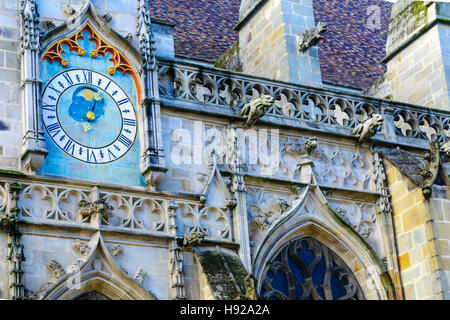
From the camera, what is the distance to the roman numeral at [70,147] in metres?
15.3

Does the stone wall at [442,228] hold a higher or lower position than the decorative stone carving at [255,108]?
lower

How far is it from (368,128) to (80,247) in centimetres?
500

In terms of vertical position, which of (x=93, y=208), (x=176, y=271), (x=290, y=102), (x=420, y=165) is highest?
(x=290, y=102)

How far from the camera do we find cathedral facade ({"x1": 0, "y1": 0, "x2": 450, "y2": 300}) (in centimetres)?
1471

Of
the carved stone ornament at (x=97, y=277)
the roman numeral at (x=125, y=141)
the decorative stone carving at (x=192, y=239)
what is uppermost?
the roman numeral at (x=125, y=141)

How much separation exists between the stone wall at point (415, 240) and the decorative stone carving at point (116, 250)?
14.1ft

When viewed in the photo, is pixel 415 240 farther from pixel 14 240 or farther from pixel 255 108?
pixel 14 240

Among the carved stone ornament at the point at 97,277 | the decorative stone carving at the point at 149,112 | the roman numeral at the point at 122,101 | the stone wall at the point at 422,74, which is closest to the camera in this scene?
the carved stone ornament at the point at 97,277

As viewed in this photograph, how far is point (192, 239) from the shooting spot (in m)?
15.2

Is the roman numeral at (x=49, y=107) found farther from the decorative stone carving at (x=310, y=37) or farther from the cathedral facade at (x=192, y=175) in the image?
the decorative stone carving at (x=310, y=37)

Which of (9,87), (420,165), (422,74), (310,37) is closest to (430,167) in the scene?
(420,165)

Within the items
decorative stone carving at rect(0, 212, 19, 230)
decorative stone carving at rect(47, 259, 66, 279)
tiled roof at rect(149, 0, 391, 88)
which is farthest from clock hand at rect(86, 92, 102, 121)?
tiled roof at rect(149, 0, 391, 88)

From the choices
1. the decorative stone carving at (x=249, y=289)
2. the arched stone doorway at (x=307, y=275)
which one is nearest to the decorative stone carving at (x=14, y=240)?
the decorative stone carving at (x=249, y=289)

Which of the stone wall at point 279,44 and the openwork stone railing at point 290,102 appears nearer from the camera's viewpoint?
the openwork stone railing at point 290,102
